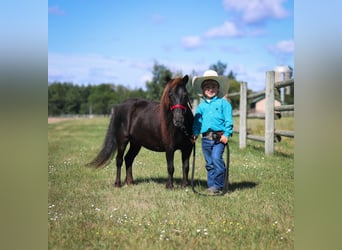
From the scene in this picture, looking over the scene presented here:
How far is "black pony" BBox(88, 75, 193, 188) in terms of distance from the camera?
5094 millimetres

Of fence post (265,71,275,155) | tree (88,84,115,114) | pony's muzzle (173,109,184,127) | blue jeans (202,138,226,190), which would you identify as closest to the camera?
pony's muzzle (173,109,184,127)

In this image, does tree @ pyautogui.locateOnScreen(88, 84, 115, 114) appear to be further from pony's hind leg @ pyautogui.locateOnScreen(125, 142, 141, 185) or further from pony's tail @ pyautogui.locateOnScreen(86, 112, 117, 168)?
pony's hind leg @ pyautogui.locateOnScreen(125, 142, 141, 185)

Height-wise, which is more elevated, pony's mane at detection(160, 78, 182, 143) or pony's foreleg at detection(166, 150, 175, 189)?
pony's mane at detection(160, 78, 182, 143)

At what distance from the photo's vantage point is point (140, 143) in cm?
618

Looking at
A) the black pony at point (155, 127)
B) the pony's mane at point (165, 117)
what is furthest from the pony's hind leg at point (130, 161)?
the pony's mane at point (165, 117)

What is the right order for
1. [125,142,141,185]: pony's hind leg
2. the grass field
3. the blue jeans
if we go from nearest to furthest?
the grass field, the blue jeans, [125,142,141,185]: pony's hind leg

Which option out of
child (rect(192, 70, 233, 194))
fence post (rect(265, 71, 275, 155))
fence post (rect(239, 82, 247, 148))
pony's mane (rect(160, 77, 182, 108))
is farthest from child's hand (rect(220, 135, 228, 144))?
fence post (rect(239, 82, 247, 148))

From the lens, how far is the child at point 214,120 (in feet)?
17.0

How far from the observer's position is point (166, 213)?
4094mm

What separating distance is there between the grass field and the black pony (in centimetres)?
42

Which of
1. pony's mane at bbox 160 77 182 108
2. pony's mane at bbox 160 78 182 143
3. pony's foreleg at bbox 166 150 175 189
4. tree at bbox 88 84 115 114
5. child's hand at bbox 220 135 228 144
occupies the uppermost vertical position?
tree at bbox 88 84 115 114
